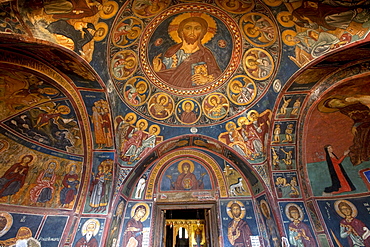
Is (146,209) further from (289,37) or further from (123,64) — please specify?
(289,37)

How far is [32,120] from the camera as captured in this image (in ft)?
24.6

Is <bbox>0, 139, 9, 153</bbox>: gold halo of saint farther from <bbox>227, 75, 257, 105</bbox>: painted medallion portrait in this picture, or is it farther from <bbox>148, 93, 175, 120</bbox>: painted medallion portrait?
<bbox>227, 75, 257, 105</bbox>: painted medallion portrait

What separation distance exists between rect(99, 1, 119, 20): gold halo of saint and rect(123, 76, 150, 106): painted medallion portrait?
264cm

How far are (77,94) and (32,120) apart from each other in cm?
190

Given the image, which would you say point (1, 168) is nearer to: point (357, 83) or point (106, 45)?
point (106, 45)

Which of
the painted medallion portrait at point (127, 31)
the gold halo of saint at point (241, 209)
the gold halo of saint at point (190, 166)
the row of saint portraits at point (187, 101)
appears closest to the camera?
the painted medallion portrait at point (127, 31)

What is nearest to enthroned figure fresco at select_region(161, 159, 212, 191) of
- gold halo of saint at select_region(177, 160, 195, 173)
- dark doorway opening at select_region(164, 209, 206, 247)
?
gold halo of saint at select_region(177, 160, 195, 173)

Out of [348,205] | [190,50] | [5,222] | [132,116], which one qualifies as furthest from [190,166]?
[5,222]

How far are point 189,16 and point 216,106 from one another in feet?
13.4

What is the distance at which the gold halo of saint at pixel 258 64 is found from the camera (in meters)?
8.04

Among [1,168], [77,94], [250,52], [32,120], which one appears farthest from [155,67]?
[1,168]

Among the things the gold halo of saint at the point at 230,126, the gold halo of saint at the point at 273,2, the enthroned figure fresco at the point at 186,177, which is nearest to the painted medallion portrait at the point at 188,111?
the gold halo of saint at the point at 230,126

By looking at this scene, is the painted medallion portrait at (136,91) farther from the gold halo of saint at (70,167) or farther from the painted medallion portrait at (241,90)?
the painted medallion portrait at (241,90)

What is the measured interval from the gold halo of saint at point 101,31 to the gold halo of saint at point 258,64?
5.52m
